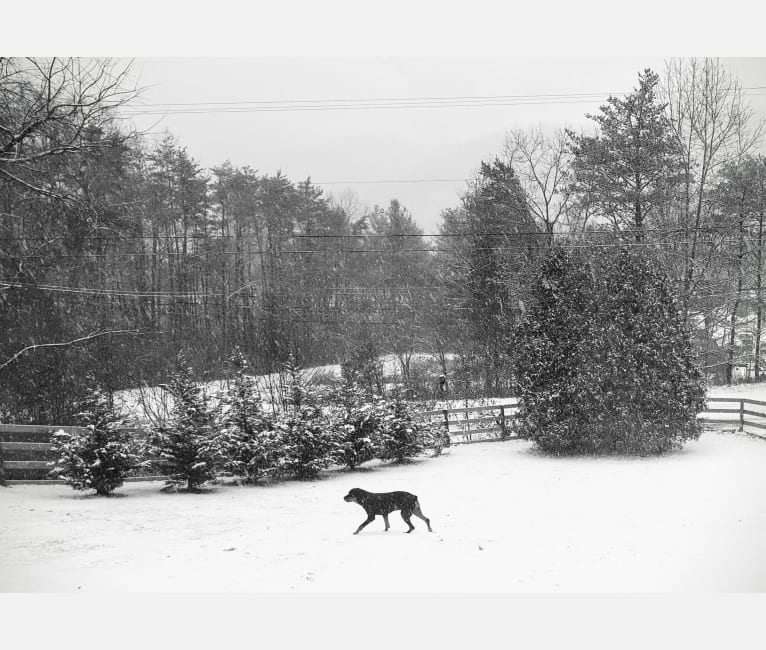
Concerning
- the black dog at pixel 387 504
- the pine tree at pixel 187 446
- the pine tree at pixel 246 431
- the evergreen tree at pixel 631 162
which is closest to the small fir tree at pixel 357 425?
the pine tree at pixel 246 431

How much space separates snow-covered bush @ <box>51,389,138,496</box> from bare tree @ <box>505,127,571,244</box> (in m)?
16.6

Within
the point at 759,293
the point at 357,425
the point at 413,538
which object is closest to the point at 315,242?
the point at 357,425

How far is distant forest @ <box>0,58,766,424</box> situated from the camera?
718 cm

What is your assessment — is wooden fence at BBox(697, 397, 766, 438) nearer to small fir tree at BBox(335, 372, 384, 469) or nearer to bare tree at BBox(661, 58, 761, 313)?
bare tree at BBox(661, 58, 761, 313)

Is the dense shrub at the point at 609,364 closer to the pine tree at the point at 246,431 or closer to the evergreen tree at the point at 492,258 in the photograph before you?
the pine tree at the point at 246,431

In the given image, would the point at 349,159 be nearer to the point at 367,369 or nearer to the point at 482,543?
the point at 367,369

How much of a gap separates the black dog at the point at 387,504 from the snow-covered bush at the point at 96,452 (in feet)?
12.9

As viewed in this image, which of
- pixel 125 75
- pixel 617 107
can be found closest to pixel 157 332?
pixel 125 75

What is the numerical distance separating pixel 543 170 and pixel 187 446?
17.3 metres

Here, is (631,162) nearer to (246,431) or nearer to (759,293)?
(759,293)

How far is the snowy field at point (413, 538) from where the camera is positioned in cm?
479

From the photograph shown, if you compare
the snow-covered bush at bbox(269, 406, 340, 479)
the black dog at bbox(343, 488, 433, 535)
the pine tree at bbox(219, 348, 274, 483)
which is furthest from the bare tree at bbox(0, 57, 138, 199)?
the snow-covered bush at bbox(269, 406, 340, 479)

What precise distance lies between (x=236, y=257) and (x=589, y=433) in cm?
1589

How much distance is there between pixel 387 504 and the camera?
20.1 ft
